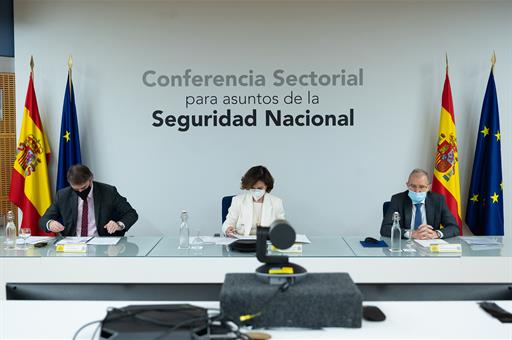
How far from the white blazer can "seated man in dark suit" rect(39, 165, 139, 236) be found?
2.49 ft

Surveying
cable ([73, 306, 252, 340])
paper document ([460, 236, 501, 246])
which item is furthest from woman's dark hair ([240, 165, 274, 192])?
cable ([73, 306, 252, 340])

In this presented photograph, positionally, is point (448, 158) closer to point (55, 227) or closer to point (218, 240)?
point (218, 240)

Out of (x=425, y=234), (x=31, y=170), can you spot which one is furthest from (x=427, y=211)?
(x=31, y=170)

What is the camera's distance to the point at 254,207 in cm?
411

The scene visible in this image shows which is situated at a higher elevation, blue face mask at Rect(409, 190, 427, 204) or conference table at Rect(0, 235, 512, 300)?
blue face mask at Rect(409, 190, 427, 204)

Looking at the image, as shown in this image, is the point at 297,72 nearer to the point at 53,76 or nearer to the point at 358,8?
the point at 358,8

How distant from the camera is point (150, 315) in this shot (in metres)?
1.60

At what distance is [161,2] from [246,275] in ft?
12.5

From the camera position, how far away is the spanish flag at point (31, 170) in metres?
4.93

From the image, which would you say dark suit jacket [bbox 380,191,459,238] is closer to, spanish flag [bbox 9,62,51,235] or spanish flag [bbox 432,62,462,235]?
spanish flag [bbox 432,62,462,235]

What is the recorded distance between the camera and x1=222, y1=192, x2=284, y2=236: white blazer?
4.00 meters

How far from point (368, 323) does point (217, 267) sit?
4.18 feet

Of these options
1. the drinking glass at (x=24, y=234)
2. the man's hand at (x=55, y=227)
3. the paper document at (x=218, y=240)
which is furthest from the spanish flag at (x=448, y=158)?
the drinking glass at (x=24, y=234)

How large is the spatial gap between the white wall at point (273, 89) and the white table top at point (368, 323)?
3.15 metres
